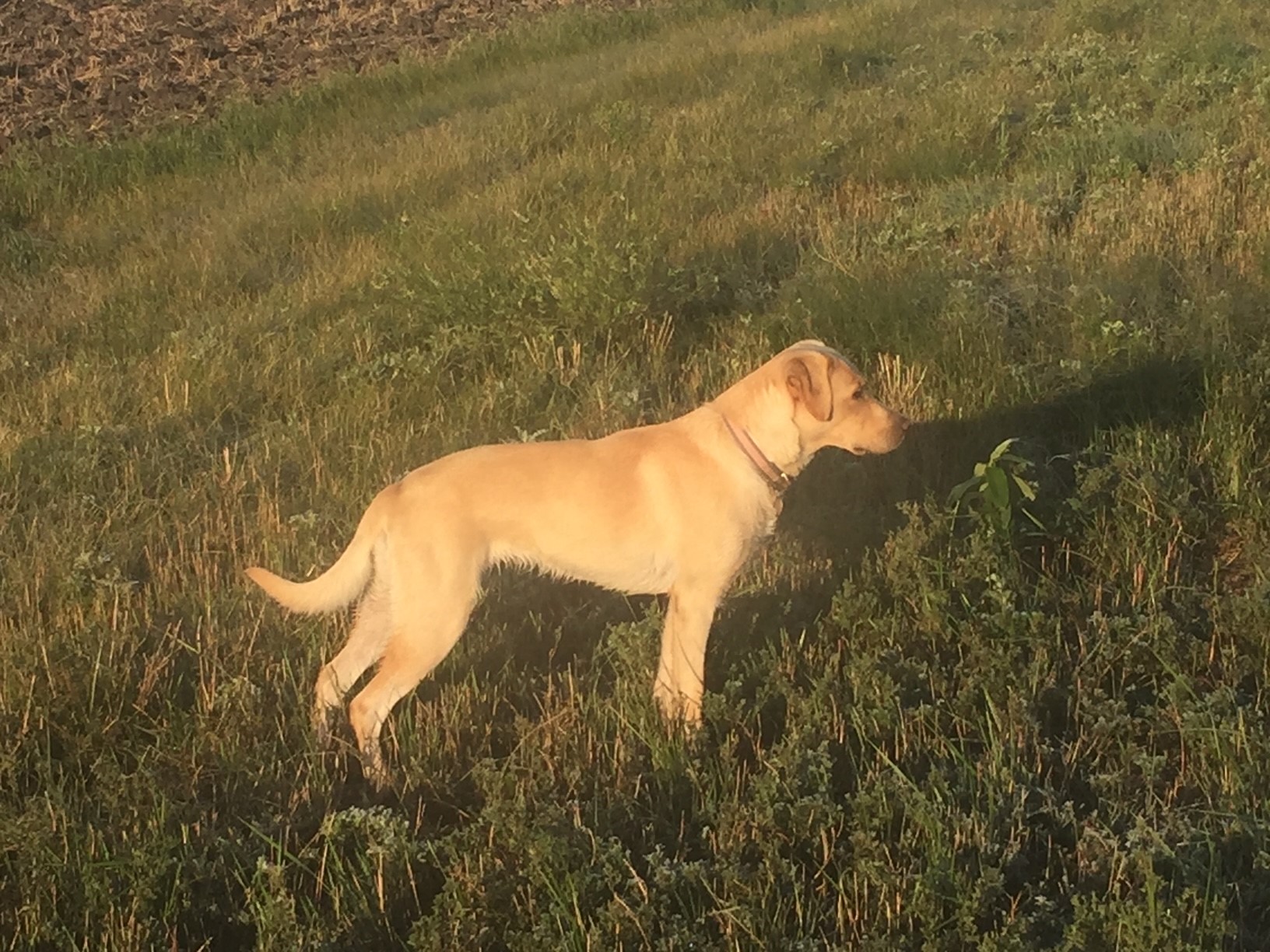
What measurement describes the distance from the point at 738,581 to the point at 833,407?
1.00 metres

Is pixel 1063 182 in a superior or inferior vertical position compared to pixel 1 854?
inferior

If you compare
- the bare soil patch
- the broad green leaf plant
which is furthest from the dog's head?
the bare soil patch

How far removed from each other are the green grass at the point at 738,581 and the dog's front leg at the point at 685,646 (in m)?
0.11

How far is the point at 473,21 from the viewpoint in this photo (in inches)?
743

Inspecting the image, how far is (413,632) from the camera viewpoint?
4043 mm

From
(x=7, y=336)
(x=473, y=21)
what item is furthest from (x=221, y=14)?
(x=7, y=336)

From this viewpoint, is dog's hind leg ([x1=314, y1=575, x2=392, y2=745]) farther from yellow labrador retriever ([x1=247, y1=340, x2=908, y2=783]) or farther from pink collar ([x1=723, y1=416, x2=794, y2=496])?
pink collar ([x1=723, y1=416, x2=794, y2=496])

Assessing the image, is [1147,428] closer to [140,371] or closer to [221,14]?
[140,371]

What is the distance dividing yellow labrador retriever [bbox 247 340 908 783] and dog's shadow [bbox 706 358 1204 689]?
0.71 m

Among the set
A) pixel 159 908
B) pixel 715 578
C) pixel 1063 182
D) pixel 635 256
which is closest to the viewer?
pixel 159 908

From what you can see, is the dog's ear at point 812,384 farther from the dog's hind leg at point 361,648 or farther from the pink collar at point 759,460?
the dog's hind leg at point 361,648

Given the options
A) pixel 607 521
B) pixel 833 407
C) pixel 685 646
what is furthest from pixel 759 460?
pixel 685 646

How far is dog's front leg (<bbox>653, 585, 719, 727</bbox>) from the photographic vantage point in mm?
4090

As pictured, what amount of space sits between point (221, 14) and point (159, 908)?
19.7 m
